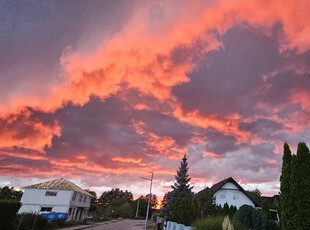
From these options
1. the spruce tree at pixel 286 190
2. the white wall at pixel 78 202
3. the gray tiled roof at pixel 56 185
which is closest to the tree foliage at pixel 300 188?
the spruce tree at pixel 286 190

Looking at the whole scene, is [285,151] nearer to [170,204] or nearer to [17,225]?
[170,204]

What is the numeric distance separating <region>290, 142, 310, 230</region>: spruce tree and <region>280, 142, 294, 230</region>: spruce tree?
0.31 metres

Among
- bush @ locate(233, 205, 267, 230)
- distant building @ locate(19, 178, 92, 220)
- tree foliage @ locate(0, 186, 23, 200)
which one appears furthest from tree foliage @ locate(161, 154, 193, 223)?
tree foliage @ locate(0, 186, 23, 200)

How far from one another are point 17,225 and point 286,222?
75.0ft

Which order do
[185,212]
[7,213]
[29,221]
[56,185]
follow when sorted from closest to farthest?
[185,212]
[7,213]
[29,221]
[56,185]

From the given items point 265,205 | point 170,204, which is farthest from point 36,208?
point 265,205

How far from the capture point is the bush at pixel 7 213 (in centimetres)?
1803

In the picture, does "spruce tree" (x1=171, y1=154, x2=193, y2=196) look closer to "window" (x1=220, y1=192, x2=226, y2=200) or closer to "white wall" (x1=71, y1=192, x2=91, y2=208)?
"window" (x1=220, y1=192, x2=226, y2=200)

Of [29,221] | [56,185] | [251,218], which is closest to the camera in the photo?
[251,218]

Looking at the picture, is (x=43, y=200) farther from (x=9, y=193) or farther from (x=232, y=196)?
(x=9, y=193)

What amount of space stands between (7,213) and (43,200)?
89.0ft

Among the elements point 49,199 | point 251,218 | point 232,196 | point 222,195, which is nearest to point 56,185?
point 49,199

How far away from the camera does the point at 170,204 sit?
3045 centimetres

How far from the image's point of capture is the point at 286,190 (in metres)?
12.7
